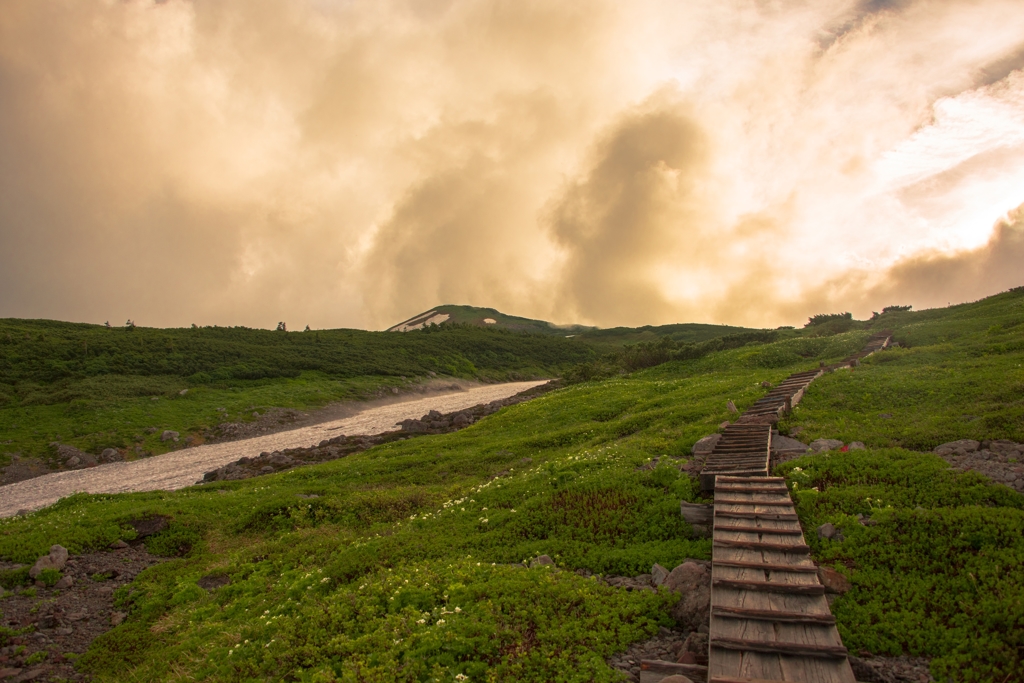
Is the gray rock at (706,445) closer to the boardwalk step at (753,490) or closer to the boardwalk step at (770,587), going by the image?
the boardwalk step at (753,490)

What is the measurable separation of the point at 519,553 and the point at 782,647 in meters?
6.89

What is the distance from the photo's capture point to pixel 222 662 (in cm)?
1165

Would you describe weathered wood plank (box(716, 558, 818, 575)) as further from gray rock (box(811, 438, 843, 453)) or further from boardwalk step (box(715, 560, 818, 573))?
gray rock (box(811, 438, 843, 453))

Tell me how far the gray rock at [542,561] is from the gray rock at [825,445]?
10.1 metres

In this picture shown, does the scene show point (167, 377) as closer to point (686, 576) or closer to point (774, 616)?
point (686, 576)

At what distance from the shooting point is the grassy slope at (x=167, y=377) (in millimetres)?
49781

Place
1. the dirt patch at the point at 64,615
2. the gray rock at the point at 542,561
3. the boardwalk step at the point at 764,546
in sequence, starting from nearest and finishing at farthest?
the boardwalk step at the point at 764,546 < the gray rock at the point at 542,561 < the dirt patch at the point at 64,615

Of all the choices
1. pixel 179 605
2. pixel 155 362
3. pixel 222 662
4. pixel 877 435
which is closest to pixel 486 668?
pixel 222 662

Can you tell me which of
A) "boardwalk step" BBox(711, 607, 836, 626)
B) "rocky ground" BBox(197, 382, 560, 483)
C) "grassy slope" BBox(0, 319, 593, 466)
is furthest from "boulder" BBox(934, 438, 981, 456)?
"grassy slope" BBox(0, 319, 593, 466)

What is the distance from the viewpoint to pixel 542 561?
13.4 meters

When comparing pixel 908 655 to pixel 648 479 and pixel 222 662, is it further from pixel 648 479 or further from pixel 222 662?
pixel 222 662

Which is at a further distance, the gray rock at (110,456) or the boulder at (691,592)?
the gray rock at (110,456)

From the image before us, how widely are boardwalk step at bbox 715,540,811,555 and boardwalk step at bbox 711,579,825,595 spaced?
1.44 metres

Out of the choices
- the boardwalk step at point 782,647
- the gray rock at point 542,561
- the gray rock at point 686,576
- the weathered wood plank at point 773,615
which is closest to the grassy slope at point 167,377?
the gray rock at point 542,561
